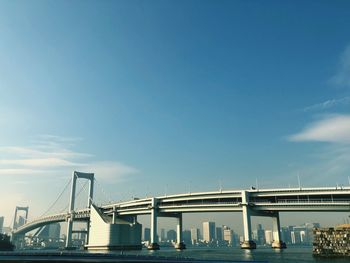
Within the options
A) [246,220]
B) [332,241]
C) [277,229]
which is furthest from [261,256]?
[277,229]

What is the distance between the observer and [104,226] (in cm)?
14950

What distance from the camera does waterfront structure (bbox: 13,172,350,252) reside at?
377ft

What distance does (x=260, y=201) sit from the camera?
426 ft

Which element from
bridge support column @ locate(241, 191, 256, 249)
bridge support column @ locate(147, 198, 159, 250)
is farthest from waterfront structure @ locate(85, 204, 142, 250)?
bridge support column @ locate(241, 191, 256, 249)

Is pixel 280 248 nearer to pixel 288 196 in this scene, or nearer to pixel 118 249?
pixel 288 196

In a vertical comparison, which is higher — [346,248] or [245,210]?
[245,210]

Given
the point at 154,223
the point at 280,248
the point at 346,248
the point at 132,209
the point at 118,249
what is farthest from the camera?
the point at 132,209

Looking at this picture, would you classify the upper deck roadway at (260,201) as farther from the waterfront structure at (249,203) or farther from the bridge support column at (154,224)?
the bridge support column at (154,224)

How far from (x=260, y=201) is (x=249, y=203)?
4346mm

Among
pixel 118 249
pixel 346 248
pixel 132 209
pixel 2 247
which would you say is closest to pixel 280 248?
pixel 346 248

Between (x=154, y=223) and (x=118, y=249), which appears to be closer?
(x=118, y=249)

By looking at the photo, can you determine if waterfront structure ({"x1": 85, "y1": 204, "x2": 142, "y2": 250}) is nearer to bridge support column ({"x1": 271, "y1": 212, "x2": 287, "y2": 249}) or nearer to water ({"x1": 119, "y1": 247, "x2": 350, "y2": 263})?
water ({"x1": 119, "y1": 247, "x2": 350, "y2": 263})

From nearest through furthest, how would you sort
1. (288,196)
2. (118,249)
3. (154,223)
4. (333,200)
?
1. (333,200)
2. (288,196)
3. (118,249)
4. (154,223)

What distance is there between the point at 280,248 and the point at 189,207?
3954 centimetres
